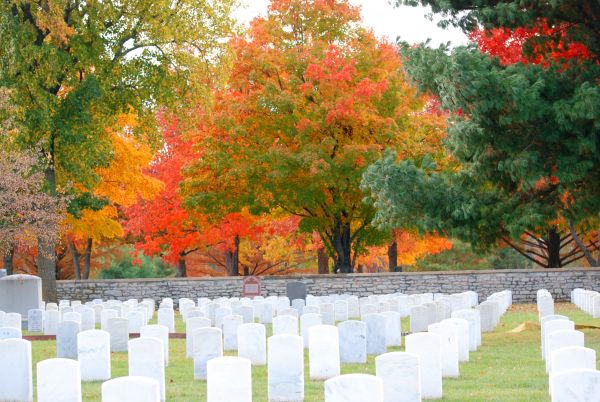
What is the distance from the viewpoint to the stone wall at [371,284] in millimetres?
31500

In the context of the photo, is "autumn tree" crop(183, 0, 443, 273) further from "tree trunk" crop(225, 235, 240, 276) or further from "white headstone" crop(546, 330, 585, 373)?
"white headstone" crop(546, 330, 585, 373)

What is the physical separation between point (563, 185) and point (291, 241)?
2313 cm

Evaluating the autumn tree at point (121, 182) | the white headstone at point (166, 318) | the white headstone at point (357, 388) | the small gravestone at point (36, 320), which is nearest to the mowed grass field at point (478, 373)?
the white headstone at point (166, 318)

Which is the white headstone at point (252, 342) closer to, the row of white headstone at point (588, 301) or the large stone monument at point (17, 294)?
the large stone monument at point (17, 294)

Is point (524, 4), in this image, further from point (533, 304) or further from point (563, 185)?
point (533, 304)

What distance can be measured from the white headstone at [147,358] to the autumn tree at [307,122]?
60.9 feet

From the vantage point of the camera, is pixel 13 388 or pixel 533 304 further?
pixel 533 304

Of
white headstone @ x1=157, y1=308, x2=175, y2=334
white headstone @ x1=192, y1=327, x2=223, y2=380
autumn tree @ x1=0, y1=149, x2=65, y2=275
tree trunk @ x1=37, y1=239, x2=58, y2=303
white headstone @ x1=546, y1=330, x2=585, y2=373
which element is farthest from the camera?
tree trunk @ x1=37, y1=239, x2=58, y2=303

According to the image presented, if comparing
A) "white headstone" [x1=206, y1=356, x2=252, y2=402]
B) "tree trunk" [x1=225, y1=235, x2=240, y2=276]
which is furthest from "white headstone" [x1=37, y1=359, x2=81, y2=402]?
"tree trunk" [x1=225, y1=235, x2=240, y2=276]

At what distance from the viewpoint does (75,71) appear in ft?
90.3

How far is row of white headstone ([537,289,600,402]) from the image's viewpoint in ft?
26.7

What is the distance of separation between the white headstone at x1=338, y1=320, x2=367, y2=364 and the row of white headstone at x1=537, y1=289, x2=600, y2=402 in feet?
9.20

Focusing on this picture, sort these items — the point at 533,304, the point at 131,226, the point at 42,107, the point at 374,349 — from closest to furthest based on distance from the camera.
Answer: the point at 374,349 < the point at 42,107 < the point at 533,304 < the point at 131,226

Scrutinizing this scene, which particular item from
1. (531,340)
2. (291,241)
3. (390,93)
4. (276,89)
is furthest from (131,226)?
(531,340)
